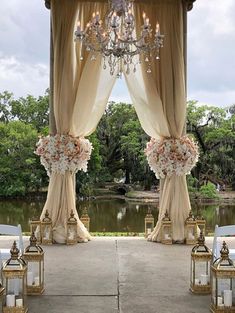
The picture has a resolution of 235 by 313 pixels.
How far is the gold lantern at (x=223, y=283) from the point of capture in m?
3.26

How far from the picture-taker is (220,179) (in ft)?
52.4

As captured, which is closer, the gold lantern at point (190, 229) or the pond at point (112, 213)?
the gold lantern at point (190, 229)

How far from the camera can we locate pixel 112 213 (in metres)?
12.6

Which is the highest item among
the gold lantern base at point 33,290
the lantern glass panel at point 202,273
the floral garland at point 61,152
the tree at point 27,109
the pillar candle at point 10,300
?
the tree at point 27,109

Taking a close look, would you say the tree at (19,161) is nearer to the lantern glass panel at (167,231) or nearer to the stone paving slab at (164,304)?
the lantern glass panel at (167,231)

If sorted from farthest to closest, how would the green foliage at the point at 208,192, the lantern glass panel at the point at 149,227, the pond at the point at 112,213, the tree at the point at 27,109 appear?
the tree at the point at 27,109, the green foliage at the point at 208,192, the pond at the point at 112,213, the lantern glass panel at the point at 149,227

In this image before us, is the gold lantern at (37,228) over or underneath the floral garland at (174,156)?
underneath

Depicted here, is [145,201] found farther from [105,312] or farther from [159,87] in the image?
[105,312]

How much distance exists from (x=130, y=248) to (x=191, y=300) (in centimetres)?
203

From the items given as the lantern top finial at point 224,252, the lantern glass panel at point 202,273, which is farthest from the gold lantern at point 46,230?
the lantern top finial at point 224,252

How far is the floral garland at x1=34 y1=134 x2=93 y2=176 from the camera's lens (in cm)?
603

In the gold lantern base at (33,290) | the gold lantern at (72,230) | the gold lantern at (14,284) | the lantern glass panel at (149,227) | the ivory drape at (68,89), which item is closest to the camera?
the gold lantern at (14,284)

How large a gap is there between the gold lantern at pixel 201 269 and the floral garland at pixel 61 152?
259cm

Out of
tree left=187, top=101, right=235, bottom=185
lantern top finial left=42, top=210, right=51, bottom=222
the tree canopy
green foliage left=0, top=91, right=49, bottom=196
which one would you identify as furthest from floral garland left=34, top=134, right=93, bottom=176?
tree left=187, top=101, right=235, bottom=185
